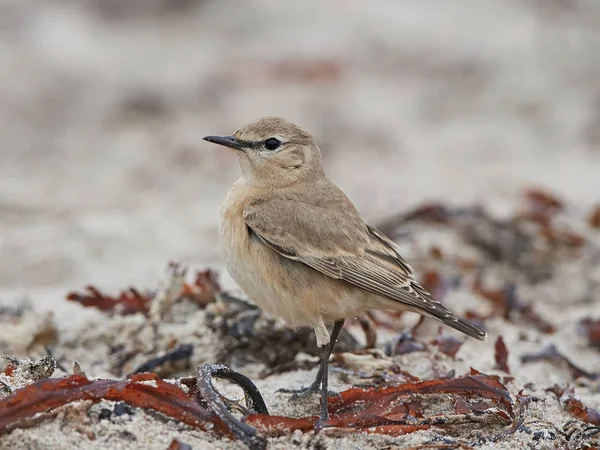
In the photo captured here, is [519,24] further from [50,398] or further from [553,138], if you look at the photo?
[50,398]

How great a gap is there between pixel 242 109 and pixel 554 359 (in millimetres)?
7431

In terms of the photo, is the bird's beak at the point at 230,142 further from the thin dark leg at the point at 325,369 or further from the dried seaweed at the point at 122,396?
the dried seaweed at the point at 122,396

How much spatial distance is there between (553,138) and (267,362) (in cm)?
791

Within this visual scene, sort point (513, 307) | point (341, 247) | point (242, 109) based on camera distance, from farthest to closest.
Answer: point (242, 109) < point (513, 307) < point (341, 247)

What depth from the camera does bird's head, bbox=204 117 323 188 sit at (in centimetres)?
579

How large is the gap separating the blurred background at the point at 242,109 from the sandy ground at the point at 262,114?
0.03 m

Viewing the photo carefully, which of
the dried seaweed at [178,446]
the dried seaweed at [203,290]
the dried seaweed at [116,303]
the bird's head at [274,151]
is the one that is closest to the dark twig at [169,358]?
the dried seaweed at [203,290]

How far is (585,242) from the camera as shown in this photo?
27.6ft

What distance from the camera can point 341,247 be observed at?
5289 millimetres

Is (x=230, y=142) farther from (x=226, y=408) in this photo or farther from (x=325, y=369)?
(x=226, y=408)

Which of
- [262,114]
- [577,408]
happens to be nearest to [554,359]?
[577,408]

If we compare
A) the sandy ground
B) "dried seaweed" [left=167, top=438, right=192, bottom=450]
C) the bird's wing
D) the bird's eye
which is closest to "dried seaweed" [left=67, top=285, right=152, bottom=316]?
the sandy ground

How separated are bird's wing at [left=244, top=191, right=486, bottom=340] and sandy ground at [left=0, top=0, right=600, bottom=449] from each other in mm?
835

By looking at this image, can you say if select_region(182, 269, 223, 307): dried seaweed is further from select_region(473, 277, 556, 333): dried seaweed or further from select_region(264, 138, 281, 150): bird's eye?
select_region(473, 277, 556, 333): dried seaweed
